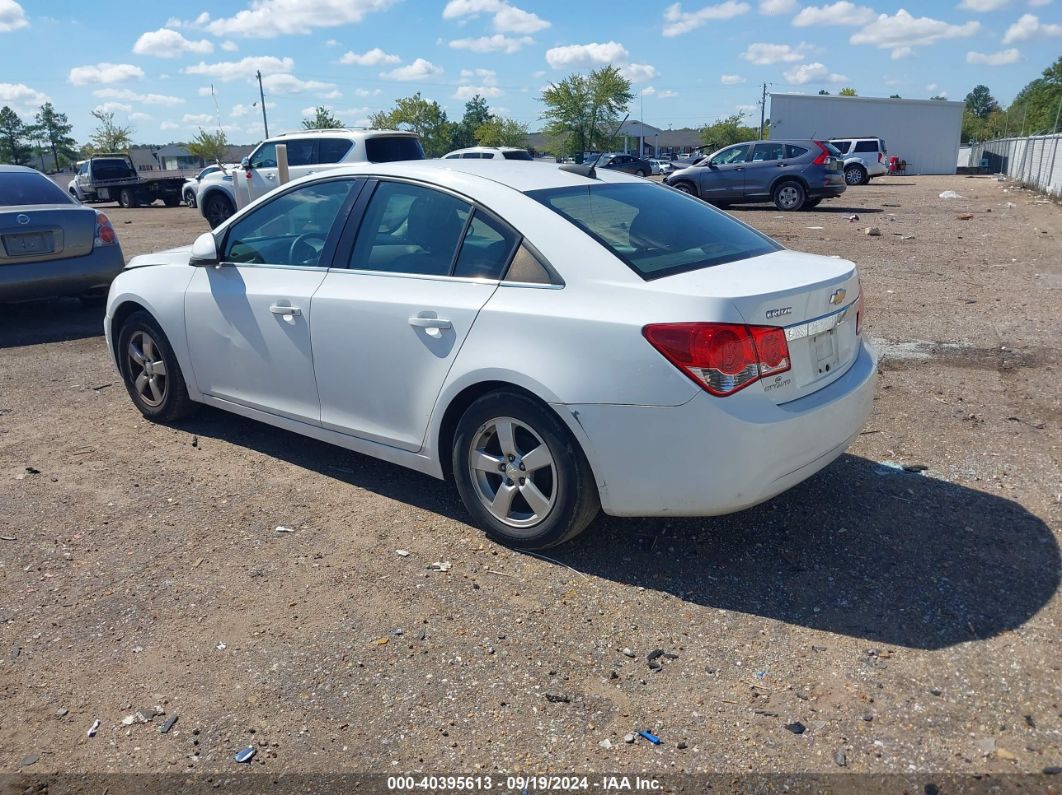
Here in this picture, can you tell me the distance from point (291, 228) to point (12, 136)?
386 feet

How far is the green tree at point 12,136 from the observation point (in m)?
97.1

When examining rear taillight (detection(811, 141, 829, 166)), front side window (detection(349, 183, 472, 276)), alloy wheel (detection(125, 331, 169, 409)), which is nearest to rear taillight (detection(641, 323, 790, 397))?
front side window (detection(349, 183, 472, 276))

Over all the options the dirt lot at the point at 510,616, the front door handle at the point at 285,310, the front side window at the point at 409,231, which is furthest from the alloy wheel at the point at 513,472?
the front door handle at the point at 285,310

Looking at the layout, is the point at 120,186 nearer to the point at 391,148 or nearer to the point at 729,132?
the point at 391,148

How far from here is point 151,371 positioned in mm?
5406

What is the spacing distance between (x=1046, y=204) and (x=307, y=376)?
81.6 feet

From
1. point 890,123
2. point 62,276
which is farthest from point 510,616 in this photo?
point 890,123

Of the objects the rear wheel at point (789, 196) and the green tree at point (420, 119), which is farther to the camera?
the green tree at point (420, 119)

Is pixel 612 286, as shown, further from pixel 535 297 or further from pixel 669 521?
pixel 669 521

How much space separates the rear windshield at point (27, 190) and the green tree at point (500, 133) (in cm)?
8320

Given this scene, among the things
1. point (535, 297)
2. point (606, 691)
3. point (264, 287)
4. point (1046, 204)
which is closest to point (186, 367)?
point (264, 287)

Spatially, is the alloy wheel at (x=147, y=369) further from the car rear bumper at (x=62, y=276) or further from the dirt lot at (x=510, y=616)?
the car rear bumper at (x=62, y=276)

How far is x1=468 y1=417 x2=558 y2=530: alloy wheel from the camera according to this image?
355 centimetres

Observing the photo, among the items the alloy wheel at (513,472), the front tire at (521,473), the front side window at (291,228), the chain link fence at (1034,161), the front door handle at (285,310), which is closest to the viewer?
the front tire at (521,473)
